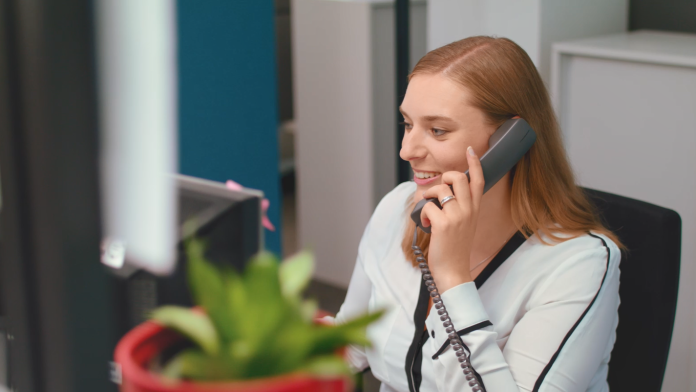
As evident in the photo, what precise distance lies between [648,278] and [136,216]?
35.9 inches

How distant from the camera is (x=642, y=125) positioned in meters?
1.91

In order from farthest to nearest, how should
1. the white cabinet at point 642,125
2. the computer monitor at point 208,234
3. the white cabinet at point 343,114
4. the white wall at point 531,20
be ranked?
the white cabinet at point 343,114 → the white wall at point 531,20 → the white cabinet at point 642,125 → the computer monitor at point 208,234

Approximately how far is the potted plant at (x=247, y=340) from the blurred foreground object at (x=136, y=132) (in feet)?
0.29

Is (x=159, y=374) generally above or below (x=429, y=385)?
above

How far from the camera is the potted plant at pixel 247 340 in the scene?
0.28 metres

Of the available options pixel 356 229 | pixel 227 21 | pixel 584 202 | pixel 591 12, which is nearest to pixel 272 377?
pixel 227 21

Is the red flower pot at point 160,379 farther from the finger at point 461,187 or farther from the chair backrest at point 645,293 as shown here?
the chair backrest at point 645,293

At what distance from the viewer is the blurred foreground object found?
35 cm

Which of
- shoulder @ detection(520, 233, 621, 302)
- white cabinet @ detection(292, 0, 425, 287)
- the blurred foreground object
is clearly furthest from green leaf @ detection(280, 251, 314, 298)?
white cabinet @ detection(292, 0, 425, 287)

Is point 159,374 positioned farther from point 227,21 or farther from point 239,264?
point 227,21

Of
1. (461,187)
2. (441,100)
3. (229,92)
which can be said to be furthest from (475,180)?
(229,92)

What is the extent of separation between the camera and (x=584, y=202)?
1184mm

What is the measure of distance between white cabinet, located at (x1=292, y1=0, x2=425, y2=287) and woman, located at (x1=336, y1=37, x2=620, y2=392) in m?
1.55

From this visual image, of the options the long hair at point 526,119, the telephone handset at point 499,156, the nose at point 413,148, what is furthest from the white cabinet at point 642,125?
the nose at point 413,148
